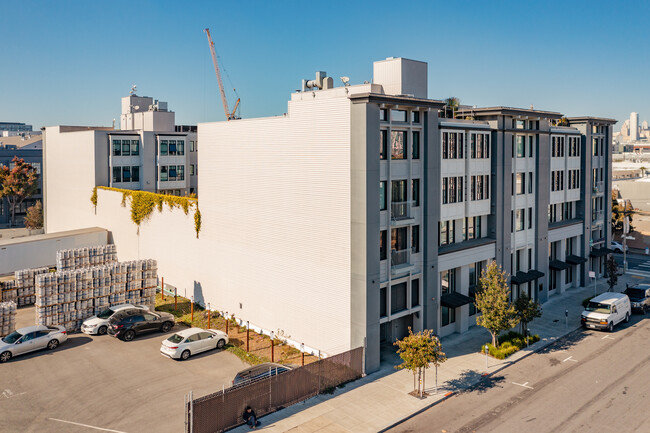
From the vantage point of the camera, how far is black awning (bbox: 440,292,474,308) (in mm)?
32500

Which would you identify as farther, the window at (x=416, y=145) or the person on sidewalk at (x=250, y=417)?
the window at (x=416, y=145)

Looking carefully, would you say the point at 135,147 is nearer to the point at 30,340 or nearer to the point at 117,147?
the point at 117,147

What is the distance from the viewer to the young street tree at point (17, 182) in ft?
249

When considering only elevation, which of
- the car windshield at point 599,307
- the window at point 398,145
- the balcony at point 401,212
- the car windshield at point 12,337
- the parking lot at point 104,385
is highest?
the window at point 398,145

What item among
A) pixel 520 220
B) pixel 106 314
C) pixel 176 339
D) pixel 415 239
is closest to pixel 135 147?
pixel 106 314

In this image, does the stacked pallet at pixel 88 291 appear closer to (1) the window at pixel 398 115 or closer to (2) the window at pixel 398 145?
(2) the window at pixel 398 145

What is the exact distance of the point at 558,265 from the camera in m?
43.1

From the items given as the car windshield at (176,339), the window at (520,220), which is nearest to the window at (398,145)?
the window at (520,220)

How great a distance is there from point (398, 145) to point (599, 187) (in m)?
29.7

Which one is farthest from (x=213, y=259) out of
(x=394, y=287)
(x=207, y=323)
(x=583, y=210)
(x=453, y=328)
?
(x=583, y=210)

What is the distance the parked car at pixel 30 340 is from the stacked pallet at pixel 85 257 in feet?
33.3

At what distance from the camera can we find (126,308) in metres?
35.4

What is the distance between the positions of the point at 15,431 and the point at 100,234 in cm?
2922

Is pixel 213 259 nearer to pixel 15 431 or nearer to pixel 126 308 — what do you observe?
pixel 126 308
